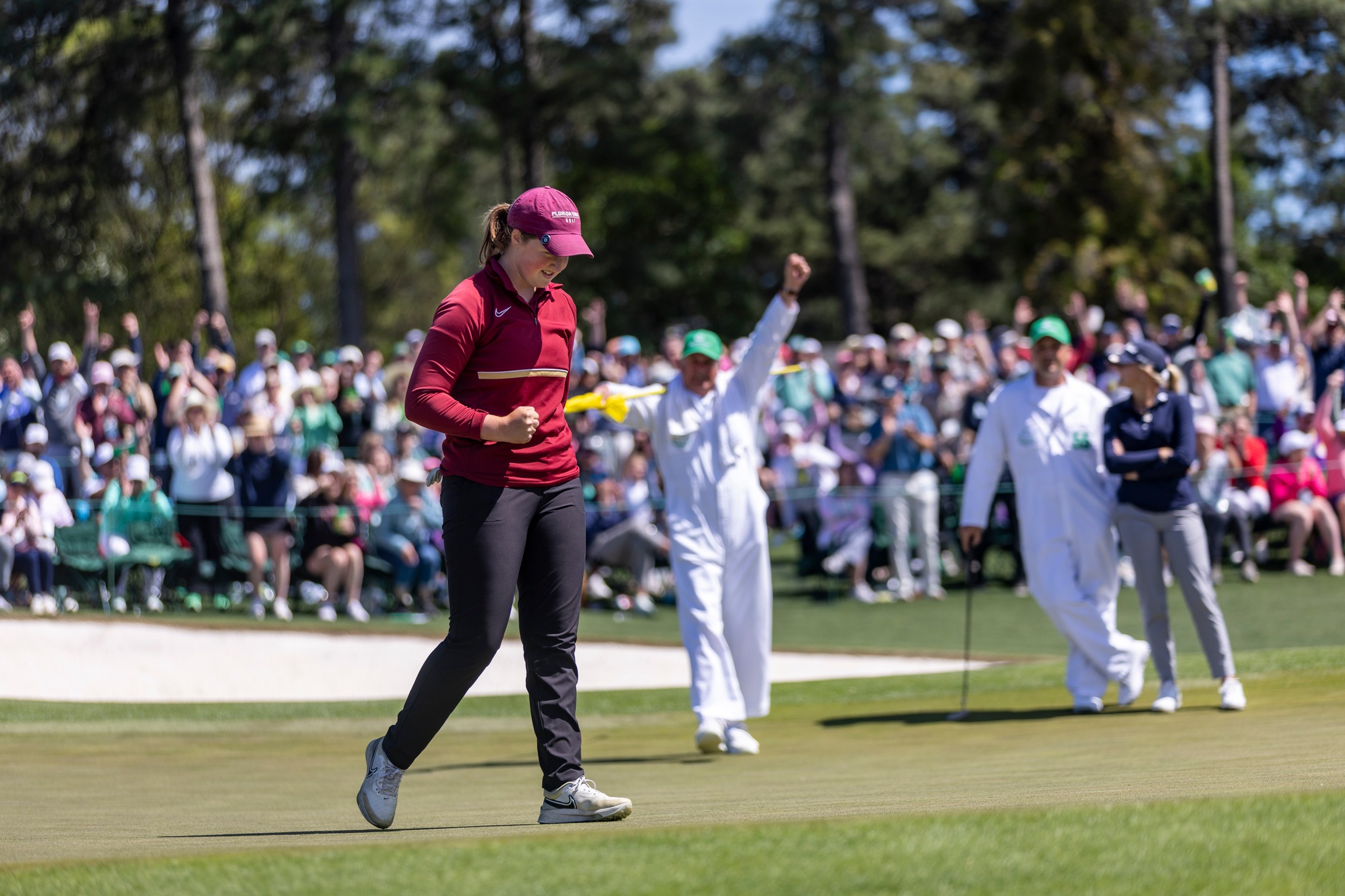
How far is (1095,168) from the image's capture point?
106ft

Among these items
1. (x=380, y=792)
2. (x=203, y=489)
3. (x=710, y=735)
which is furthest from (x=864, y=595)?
(x=380, y=792)

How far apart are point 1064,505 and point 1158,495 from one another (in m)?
0.58

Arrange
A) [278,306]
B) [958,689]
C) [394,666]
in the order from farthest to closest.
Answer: [278,306], [394,666], [958,689]

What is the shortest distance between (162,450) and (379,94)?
13.6 meters

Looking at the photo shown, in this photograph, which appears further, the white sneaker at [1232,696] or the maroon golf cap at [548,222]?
the white sneaker at [1232,696]

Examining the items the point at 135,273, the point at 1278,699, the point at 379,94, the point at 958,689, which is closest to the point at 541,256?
the point at 1278,699

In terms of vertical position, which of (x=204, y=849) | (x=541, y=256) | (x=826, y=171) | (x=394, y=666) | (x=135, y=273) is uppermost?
(x=826, y=171)

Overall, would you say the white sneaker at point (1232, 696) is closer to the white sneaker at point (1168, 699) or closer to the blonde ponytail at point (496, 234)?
the white sneaker at point (1168, 699)

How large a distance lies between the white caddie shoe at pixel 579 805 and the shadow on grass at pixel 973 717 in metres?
3.88

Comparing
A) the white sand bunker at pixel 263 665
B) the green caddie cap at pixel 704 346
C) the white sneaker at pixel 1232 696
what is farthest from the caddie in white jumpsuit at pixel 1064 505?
the white sand bunker at pixel 263 665

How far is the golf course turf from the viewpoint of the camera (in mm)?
3680

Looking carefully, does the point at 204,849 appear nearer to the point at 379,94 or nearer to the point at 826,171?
the point at 379,94

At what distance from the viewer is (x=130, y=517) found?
15.1 meters

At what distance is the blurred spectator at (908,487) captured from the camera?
15617mm
